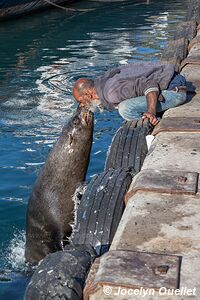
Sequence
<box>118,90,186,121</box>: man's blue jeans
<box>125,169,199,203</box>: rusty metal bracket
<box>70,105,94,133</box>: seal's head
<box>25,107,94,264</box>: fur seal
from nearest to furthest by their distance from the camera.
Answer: <box>125,169,199,203</box>: rusty metal bracket, <box>25,107,94,264</box>: fur seal, <box>70,105,94,133</box>: seal's head, <box>118,90,186,121</box>: man's blue jeans

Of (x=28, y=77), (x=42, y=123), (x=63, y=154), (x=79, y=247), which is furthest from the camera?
(x=28, y=77)

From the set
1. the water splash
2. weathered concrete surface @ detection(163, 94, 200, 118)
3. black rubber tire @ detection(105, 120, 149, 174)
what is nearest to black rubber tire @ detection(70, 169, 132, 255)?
black rubber tire @ detection(105, 120, 149, 174)

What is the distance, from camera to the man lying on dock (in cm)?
736

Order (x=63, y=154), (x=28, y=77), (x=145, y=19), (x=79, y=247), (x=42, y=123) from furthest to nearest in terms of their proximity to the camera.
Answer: (x=145, y=19)
(x=28, y=77)
(x=42, y=123)
(x=63, y=154)
(x=79, y=247)

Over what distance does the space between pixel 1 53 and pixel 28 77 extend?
11.5ft

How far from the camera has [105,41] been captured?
1980 cm

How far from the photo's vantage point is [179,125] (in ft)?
22.4

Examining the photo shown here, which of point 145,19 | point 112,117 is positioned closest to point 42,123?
point 112,117

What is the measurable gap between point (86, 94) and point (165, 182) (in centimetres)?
238

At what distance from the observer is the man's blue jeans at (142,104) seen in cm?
758

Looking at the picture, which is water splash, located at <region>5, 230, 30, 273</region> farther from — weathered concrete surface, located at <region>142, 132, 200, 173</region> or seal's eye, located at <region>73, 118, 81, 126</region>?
weathered concrete surface, located at <region>142, 132, 200, 173</region>

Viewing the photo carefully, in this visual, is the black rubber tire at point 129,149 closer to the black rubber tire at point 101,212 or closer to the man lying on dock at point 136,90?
the man lying on dock at point 136,90

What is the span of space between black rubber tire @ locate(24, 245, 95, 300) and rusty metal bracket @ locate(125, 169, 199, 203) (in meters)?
0.95

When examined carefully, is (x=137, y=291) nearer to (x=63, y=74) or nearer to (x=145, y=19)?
(x=63, y=74)
